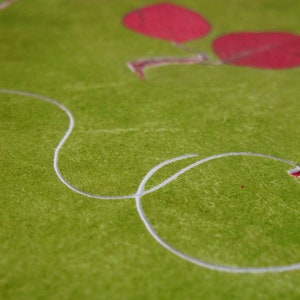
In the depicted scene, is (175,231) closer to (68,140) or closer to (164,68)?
(68,140)

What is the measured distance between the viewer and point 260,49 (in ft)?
39.5

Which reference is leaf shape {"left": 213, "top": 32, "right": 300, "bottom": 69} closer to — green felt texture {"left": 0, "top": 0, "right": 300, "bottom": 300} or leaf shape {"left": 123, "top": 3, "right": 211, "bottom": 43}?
green felt texture {"left": 0, "top": 0, "right": 300, "bottom": 300}

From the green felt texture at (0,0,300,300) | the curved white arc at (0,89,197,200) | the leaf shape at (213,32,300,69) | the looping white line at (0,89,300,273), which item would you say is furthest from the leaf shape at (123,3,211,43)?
the looping white line at (0,89,300,273)

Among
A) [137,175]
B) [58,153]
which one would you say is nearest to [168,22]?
[58,153]

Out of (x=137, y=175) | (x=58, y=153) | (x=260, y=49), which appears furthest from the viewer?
(x=260, y=49)

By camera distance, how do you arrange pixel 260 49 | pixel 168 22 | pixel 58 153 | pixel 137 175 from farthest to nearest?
pixel 168 22, pixel 260 49, pixel 58 153, pixel 137 175

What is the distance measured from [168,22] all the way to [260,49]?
142 inches

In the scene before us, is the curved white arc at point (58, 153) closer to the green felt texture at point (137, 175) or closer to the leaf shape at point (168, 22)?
the green felt texture at point (137, 175)

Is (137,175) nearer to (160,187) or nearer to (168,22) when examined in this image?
(160,187)

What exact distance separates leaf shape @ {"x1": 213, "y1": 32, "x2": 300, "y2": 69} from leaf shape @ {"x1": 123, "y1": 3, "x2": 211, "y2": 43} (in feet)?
3.50

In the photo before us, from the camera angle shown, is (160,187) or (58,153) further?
(58,153)

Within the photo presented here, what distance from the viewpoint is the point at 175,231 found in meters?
5.86

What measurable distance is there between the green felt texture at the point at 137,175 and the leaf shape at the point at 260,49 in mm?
641

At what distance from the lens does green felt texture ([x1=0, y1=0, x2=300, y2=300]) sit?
522 cm
